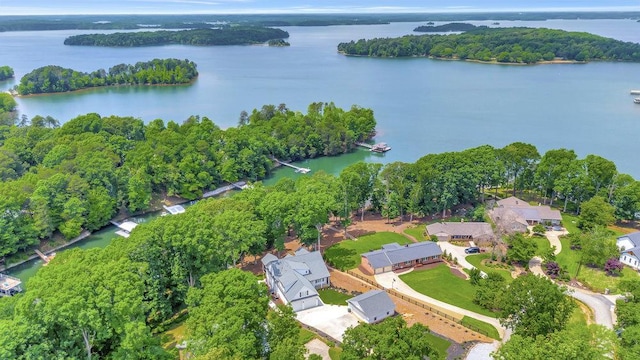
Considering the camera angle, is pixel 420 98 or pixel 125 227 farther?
pixel 420 98

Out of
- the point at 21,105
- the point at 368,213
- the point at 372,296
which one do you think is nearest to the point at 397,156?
the point at 368,213

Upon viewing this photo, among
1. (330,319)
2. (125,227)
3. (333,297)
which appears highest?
(330,319)

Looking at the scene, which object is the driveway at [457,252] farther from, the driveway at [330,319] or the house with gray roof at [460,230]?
the driveway at [330,319]

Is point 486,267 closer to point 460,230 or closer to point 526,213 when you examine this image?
point 460,230

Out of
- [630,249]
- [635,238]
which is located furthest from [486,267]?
[635,238]

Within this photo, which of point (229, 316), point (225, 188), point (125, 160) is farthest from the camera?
point (125, 160)

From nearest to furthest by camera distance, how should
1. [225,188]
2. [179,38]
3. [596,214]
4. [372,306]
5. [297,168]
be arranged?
[372,306] < [596,214] < [225,188] < [297,168] < [179,38]

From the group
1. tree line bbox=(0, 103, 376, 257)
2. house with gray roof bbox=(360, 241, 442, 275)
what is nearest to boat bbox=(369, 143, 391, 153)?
tree line bbox=(0, 103, 376, 257)
